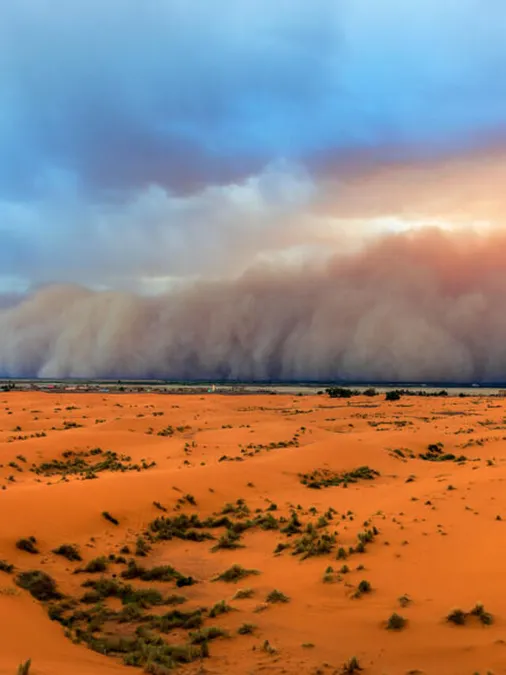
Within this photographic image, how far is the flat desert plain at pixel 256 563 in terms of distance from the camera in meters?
9.62

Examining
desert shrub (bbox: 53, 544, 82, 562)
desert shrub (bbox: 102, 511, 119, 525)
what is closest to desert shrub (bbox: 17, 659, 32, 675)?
desert shrub (bbox: 53, 544, 82, 562)

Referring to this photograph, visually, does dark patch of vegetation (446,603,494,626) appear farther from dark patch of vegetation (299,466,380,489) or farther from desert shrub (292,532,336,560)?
dark patch of vegetation (299,466,380,489)

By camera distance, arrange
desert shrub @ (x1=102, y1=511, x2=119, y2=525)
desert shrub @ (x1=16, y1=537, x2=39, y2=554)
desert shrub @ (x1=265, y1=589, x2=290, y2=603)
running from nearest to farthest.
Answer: desert shrub @ (x1=265, y1=589, x2=290, y2=603)
desert shrub @ (x1=16, y1=537, x2=39, y2=554)
desert shrub @ (x1=102, y1=511, x2=119, y2=525)

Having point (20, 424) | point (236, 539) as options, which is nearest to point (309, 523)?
point (236, 539)

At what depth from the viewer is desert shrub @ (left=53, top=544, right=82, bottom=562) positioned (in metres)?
15.9

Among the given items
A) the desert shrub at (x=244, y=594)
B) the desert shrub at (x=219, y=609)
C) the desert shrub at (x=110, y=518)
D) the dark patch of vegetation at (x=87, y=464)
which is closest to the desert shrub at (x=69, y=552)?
the desert shrub at (x=110, y=518)

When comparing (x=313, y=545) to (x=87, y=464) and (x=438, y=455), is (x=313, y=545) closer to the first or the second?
(x=87, y=464)

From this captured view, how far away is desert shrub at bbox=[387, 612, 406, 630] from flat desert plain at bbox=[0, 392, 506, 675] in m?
0.03

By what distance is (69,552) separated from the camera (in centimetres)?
1605

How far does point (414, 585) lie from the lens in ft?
43.0

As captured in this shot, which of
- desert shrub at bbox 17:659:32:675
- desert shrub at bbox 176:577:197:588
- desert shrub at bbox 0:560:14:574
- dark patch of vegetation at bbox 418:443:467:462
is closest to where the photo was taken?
desert shrub at bbox 17:659:32:675

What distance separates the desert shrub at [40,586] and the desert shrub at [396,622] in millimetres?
7605

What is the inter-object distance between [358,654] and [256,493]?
1663 centimetres

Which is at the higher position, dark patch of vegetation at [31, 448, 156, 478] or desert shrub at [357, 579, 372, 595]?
desert shrub at [357, 579, 372, 595]
